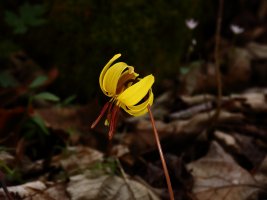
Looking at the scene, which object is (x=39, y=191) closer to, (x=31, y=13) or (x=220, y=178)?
(x=220, y=178)

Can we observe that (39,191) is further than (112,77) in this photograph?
Yes

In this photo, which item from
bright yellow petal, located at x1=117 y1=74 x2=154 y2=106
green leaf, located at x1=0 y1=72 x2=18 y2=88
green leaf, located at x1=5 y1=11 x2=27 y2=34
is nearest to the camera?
bright yellow petal, located at x1=117 y1=74 x2=154 y2=106

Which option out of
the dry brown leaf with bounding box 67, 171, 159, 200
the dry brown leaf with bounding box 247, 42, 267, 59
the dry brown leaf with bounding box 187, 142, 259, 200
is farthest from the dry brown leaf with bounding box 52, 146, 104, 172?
the dry brown leaf with bounding box 247, 42, 267, 59

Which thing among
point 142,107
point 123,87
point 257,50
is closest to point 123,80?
point 123,87

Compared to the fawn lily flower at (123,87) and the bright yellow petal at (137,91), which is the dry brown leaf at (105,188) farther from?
the bright yellow petal at (137,91)

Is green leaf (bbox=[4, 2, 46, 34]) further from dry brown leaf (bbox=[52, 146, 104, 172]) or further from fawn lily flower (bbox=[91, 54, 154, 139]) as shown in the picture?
fawn lily flower (bbox=[91, 54, 154, 139])
